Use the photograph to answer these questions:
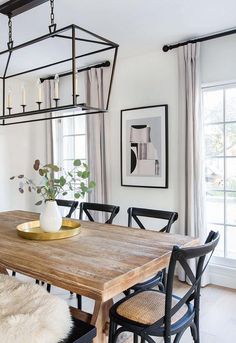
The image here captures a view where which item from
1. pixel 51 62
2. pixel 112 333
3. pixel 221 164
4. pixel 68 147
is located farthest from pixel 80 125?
pixel 112 333

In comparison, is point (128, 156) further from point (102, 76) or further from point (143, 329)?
point (143, 329)

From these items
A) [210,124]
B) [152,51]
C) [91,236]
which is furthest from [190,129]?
[91,236]

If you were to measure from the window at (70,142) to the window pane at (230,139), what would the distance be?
193 centimetres

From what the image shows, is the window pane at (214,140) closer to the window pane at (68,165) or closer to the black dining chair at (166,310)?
the black dining chair at (166,310)

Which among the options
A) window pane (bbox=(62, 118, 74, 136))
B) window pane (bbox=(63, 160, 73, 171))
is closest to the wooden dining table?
window pane (bbox=(63, 160, 73, 171))

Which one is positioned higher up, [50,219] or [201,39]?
[201,39]

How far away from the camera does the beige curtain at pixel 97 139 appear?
3867 millimetres

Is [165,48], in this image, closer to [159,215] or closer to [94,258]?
[159,215]

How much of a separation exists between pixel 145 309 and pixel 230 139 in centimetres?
212

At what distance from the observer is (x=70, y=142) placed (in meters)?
4.54

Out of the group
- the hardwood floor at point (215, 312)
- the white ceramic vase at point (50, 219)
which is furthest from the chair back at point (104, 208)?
the hardwood floor at point (215, 312)

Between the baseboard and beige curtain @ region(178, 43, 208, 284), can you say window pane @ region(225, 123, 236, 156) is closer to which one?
beige curtain @ region(178, 43, 208, 284)

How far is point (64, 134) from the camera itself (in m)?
4.60

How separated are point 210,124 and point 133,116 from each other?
0.91m
